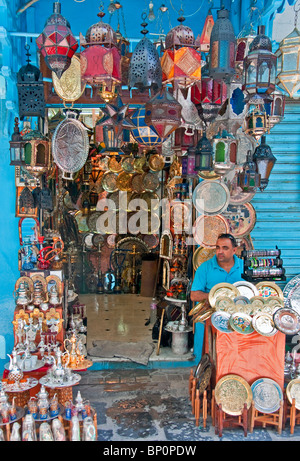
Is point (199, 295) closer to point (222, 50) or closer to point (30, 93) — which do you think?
point (222, 50)

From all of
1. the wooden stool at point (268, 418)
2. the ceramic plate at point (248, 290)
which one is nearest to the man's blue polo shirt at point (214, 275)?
the ceramic plate at point (248, 290)

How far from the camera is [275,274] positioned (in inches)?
172

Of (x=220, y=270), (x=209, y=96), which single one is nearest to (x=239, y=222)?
(x=220, y=270)

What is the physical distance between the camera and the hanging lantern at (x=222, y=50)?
9.77ft

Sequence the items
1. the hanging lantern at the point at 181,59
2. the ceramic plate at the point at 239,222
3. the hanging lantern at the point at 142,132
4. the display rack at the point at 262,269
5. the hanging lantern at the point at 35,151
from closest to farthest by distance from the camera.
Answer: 1. the hanging lantern at the point at 181,59
2. the hanging lantern at the point at 142,132
3. the hanging lantern at the point at 35,151
4. the display rack at the point at 262,269
5. the ceramic plate at the point at 239,222

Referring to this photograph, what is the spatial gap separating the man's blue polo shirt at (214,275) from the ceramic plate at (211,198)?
991 millimetres

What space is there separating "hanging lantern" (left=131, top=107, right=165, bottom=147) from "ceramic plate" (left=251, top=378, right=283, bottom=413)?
224cm

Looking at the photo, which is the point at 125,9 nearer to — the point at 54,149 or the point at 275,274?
the point at 54,149

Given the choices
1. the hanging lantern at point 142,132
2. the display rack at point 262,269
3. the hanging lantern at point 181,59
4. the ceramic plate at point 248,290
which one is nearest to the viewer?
the hanging lantern at point 181,59

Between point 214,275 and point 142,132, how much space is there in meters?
1.48

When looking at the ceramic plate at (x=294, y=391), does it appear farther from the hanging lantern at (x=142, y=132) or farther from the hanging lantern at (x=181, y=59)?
the hanging lantern at (x=181, y=59)

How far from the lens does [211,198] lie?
489cm

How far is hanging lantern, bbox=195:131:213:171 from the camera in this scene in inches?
145

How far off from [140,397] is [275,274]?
1.84 meters
